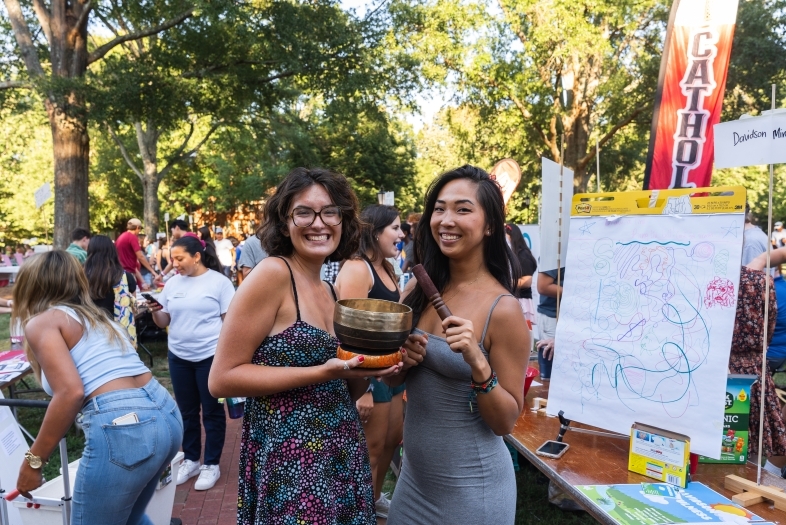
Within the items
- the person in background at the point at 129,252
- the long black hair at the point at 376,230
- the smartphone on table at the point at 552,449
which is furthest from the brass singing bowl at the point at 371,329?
the person in background at the point at 129,252

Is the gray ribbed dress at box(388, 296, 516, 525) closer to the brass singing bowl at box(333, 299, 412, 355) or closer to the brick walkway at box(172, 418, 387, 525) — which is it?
the brass singing bowl at box(333, 299, 412, 355)

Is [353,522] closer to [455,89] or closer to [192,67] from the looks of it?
[192,67]

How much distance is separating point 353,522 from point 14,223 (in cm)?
3719

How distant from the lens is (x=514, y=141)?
1777 cm

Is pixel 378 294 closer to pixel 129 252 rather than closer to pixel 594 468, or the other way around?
pixel 594 468

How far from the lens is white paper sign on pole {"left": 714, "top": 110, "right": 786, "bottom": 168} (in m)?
2.30

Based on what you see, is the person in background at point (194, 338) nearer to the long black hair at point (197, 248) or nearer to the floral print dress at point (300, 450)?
the long black hair at point (197, 248)

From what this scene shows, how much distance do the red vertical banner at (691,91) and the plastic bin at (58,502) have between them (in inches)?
204

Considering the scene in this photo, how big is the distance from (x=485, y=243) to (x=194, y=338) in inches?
112

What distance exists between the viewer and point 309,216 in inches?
69.3

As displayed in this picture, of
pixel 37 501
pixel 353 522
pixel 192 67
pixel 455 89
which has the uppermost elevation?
pixel 455 89

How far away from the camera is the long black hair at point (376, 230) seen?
373 centimetres

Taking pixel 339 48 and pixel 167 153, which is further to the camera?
pixel 167 153

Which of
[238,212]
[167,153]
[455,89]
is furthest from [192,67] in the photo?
[238,212]
